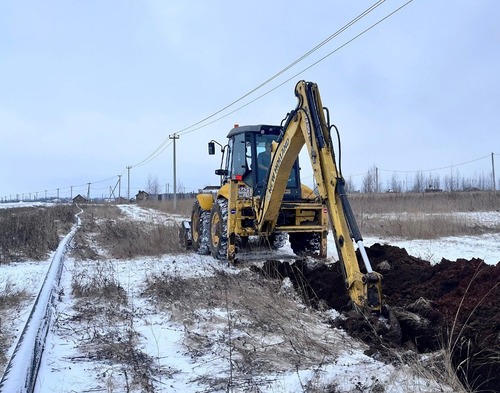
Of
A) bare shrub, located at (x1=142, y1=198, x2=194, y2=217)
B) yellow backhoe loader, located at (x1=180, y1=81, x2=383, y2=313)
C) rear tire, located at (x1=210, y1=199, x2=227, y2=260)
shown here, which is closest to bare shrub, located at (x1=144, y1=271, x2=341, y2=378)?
yellow backhoe loader, located at (x1=180, y1=81, x2=383, y2=313)

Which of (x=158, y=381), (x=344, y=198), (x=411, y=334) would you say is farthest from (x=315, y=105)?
(x=158, y=381)

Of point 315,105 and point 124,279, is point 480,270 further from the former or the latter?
point 124,279

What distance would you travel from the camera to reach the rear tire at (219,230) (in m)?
10.1

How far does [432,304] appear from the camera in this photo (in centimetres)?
560

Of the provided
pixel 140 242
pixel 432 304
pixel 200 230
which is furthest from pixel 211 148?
pixel 432 304

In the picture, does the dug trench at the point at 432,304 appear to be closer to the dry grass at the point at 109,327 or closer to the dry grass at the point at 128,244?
the dry grass at the point at 109,327

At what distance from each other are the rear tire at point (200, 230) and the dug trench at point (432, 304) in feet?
11.8

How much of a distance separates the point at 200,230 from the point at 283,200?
9.18 ft

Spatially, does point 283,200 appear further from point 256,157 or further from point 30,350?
point 30,350

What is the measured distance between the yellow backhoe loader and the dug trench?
0.41 m

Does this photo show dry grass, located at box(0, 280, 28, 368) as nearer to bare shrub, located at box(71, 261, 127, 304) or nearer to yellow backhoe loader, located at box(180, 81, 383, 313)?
bare shrub, located at box(71, 261, 127, 304)

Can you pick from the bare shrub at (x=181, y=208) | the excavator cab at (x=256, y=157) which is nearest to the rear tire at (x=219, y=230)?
the excavator cab at (x=256, y=157)

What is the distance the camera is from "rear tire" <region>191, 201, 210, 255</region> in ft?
39.3

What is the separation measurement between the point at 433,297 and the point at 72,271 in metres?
6.88
